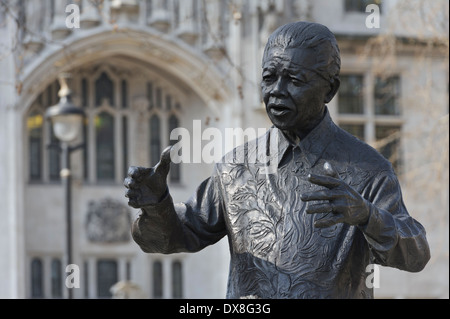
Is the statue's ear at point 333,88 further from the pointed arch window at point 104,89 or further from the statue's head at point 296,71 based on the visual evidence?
the pointed arch window at point 104,89

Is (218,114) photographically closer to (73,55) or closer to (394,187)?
(73,55)

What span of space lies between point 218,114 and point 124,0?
248 centimetres

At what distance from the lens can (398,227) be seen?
426 centimetres

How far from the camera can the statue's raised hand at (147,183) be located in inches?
170

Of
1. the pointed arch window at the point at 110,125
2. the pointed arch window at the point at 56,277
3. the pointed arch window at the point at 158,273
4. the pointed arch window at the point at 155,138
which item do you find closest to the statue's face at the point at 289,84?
the pointed arch window at the point at 56,277

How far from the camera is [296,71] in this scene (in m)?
4.34

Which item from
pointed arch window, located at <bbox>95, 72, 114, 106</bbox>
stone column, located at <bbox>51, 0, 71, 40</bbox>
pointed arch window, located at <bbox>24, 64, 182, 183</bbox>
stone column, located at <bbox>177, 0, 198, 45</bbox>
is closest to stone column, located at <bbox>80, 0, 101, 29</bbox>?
stone column, located at <bbox>51, 0, 71, 40</bbox>

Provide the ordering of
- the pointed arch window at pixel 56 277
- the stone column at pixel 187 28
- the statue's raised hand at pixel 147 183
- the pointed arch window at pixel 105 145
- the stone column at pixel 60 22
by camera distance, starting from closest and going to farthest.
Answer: the statue's raised hand at pixel 147 183 < the stone column at pixel 60 22 < the stone column at pixel 187 28 < the pointed arch window at pixel 56 277 < the pointed arch window at pixel 105 145

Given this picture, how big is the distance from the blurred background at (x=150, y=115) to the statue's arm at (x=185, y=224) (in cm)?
1584

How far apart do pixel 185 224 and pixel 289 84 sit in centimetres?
69

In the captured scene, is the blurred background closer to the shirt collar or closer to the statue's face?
the shirt collar

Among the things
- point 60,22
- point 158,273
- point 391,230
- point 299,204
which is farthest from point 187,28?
point 391,230

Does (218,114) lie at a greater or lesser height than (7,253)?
greater
